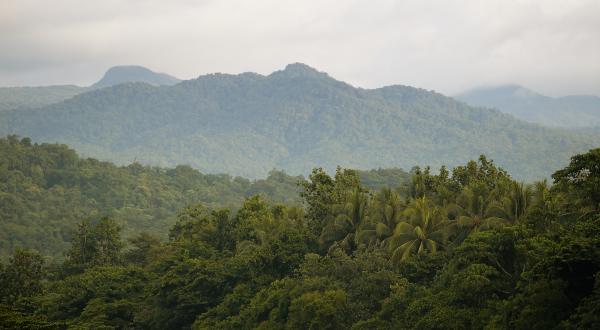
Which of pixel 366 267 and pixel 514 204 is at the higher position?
pixel 514 204

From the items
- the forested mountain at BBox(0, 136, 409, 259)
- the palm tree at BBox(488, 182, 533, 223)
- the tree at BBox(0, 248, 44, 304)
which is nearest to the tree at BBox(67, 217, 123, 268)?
the tree at BBox(0, 248, 44, 304)

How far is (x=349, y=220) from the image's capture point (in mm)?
39188

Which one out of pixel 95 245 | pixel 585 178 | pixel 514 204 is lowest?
pixel 95 245

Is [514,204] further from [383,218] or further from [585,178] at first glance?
[383,218]

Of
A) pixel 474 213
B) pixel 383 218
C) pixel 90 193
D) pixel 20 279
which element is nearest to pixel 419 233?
pixel 474 213

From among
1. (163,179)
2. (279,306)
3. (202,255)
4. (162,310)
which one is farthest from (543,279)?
(163,179)

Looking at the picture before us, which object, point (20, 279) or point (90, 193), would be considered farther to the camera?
point (90, 193)

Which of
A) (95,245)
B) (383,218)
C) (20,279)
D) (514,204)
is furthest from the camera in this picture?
(95,245)

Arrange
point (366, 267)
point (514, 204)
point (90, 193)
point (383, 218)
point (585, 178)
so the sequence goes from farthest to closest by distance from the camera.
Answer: point (90, 193) < point (383, 218) < point (366, 267) < point (514, 204) < point (585, 178)

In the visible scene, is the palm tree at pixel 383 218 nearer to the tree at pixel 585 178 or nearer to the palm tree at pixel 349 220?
the palm tree at pixel 349 220

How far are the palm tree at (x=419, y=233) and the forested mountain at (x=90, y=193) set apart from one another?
2926 inches

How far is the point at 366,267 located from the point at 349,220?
5956 millimetres

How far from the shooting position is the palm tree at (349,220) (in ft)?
127

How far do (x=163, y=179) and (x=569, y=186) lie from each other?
137505 mm
